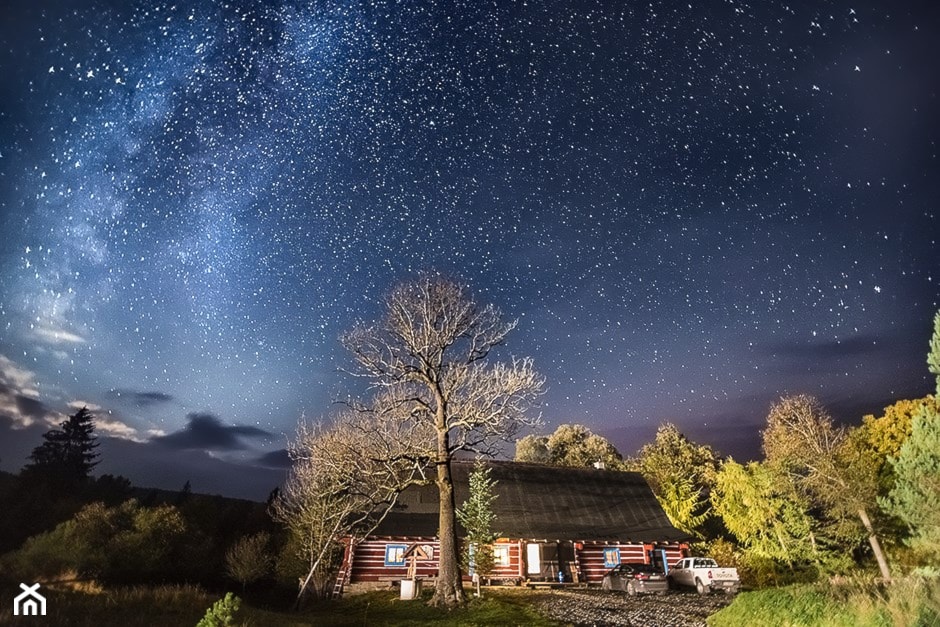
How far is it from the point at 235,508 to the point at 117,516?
22.9 m

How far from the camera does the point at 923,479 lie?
59.3ft

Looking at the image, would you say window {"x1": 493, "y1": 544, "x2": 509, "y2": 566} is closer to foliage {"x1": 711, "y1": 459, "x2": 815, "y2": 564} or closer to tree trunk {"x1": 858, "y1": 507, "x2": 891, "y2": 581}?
foliage {"x1": 711, "y1": 459, "x2": 815, "y2": 564}

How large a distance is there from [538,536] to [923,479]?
20823 mm

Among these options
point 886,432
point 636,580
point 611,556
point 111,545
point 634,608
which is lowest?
point 634,608

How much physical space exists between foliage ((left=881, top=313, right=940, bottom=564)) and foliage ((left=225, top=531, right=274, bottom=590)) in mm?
40937

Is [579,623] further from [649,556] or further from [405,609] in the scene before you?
[649,556]

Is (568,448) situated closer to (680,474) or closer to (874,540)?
(680,474)

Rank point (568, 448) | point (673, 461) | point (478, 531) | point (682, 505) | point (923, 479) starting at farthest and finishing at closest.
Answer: point (568, 448) → point (673, 461) → point (682, 505) → point (478, 531) → point (923, 479)

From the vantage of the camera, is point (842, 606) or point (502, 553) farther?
point (502, 553)

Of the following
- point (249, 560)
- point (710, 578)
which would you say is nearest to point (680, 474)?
point (710, 578)

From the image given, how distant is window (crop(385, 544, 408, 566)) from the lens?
33250 millimetres

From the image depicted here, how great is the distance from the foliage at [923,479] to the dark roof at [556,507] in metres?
17.4

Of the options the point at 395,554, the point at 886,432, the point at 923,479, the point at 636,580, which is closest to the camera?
the point at 923,479

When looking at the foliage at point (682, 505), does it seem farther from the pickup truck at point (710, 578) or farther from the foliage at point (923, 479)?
the foliage at point (923, 479)
